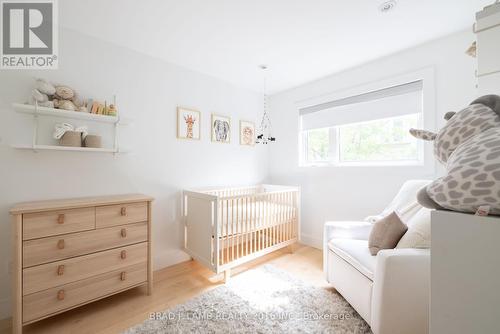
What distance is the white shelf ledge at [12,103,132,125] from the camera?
1539 mm

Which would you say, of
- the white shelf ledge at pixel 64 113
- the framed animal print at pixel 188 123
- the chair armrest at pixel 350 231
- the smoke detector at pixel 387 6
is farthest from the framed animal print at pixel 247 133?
the smoke detector at pixel 387 6

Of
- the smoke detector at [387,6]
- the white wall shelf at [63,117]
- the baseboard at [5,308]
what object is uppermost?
the smoke detector at [387,6]

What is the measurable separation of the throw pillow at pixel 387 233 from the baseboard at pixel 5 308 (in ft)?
9.04

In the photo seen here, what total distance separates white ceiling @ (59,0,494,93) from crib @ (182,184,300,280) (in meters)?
1.49

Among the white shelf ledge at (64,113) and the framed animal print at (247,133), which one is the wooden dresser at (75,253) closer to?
the white shelf ledge at (64,113)

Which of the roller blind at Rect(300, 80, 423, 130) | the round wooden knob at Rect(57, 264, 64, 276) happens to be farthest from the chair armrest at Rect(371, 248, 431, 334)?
the round wooden knob at Rect(57, 264, 64, 276)

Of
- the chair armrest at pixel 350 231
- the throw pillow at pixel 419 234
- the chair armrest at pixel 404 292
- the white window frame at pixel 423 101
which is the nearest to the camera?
the chair armrest at pixel 404 292

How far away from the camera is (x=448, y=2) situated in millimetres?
1515

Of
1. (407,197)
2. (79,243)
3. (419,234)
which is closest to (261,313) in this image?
(419,234)

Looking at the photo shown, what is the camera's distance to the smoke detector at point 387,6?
1504 mm

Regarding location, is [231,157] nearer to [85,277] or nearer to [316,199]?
[316,199]

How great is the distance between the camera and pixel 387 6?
154 centimetres

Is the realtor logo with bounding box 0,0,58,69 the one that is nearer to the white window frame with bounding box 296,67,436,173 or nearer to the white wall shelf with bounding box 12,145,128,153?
the white wall shelf with bounding box 12,145,128,153

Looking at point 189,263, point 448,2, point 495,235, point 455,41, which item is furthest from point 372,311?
point 455,41
